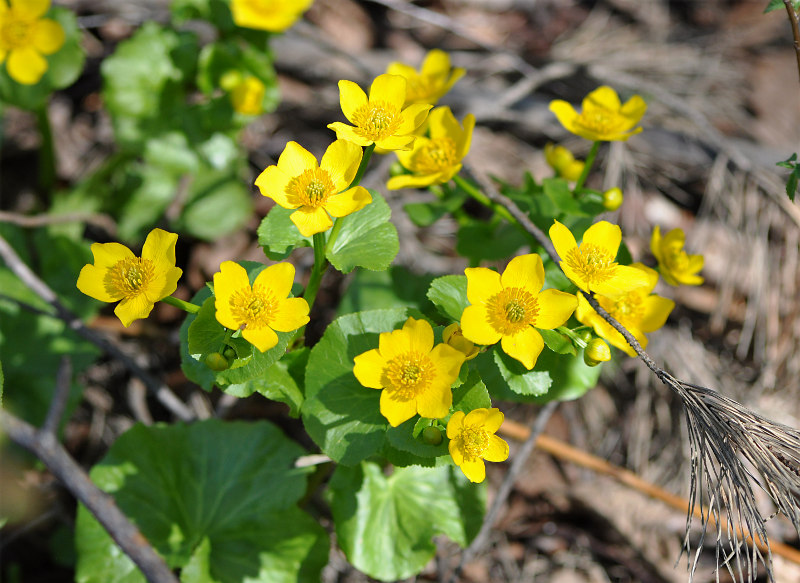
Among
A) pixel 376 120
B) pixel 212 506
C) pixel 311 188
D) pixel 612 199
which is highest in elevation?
pixel 376 120

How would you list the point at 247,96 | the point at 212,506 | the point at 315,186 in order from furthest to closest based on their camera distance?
1. the point at 247,96
2. the point at 212,506
3. the point at 315,186

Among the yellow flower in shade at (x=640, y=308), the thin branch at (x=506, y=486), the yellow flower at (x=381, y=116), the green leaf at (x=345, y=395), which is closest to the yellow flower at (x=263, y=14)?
the yellow flower at (x=381, y=116)

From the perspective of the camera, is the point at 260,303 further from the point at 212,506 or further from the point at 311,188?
the point at 212,506

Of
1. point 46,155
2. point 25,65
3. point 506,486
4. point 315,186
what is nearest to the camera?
point 315,186

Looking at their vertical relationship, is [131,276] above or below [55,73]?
above

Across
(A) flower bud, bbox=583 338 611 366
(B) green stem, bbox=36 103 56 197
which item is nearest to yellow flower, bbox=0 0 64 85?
(B) green stem, bbox=36 103 56 197

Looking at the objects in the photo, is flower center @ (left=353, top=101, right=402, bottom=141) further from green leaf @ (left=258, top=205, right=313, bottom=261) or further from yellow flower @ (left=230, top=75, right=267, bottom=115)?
yellow flower @ (left=230, top=75, right=267, bottom=115)

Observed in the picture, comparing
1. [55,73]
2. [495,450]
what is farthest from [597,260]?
[55,73]

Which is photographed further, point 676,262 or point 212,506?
point 212,506

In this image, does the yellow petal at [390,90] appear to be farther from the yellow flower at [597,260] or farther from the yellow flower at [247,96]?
the yellow flower at [247,96]
